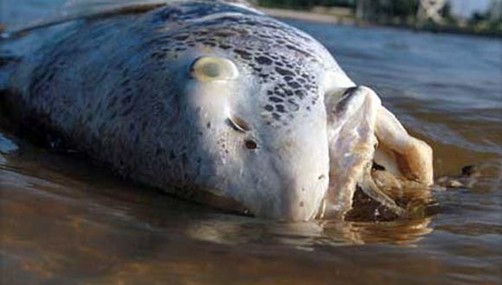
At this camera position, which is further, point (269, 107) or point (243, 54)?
point (243, 54)

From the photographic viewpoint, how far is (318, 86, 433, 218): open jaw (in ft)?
8.59

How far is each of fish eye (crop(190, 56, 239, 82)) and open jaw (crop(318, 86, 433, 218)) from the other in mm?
306

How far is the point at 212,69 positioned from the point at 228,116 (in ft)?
0.67

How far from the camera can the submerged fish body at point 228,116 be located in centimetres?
245

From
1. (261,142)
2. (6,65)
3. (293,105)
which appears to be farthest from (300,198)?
(6,65)

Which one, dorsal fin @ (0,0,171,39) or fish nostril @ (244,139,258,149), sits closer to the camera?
→ fish nostril @ (244,139,258,149)

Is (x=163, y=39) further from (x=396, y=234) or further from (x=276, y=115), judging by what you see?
(x=396, y=234)

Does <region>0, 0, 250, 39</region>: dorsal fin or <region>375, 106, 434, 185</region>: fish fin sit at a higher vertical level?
<region>0, 0, 250, 39</region>: dorsal fin

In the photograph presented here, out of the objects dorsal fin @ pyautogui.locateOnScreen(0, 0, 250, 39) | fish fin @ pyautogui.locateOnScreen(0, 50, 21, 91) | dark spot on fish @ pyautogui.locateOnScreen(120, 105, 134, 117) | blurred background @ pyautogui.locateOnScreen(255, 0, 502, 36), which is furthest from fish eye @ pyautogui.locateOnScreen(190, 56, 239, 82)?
blurred background @ pyautogui.locateOnScreen(255, 0, 502, 36)

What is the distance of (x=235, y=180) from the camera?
96.0 inches

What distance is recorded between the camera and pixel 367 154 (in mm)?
2727

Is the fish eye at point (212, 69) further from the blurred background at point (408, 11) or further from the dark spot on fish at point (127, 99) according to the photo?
the blurred background at point (408, 11)

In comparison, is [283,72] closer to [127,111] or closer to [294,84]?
[294,84]

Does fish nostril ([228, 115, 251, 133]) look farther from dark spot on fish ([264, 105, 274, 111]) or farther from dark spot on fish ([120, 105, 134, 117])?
dark spot on fish ([120, 105, 134, 117])
